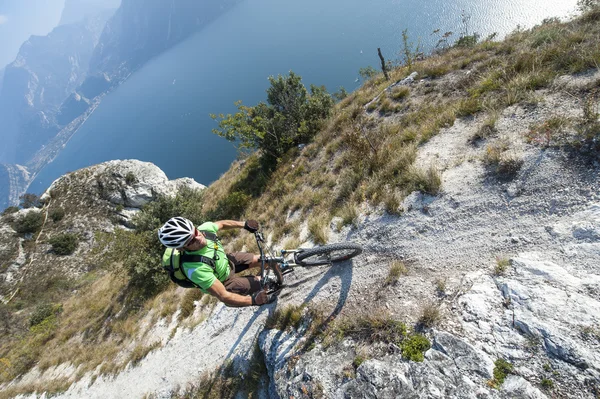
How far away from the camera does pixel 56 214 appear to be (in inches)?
1261

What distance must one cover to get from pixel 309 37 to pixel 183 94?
89.7 m

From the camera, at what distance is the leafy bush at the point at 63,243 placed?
29359 mm

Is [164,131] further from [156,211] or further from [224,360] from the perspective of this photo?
[224,360]

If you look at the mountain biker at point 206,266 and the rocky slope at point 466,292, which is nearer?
the rocky slope at point 466,292

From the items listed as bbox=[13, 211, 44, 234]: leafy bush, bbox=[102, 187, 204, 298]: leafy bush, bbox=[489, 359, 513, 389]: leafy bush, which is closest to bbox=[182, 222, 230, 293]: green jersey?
bbox=[489, 359, 513, 389]: leafy bush

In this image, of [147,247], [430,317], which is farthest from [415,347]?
[147,247]

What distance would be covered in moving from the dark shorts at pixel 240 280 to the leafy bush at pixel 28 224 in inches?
1537

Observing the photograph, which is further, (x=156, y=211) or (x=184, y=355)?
(x=156, y=211)

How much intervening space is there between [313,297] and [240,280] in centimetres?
178

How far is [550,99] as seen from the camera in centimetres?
623

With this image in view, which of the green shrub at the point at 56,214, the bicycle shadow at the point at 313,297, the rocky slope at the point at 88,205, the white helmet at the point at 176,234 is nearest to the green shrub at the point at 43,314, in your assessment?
the rocky slope at the point at 88,205

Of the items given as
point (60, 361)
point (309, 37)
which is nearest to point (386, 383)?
point (60, 361)

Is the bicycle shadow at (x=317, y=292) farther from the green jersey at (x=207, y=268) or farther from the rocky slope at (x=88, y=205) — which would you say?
the rocky slope at (x=88, y=205)

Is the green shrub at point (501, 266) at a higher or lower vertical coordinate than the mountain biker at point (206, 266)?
lower
